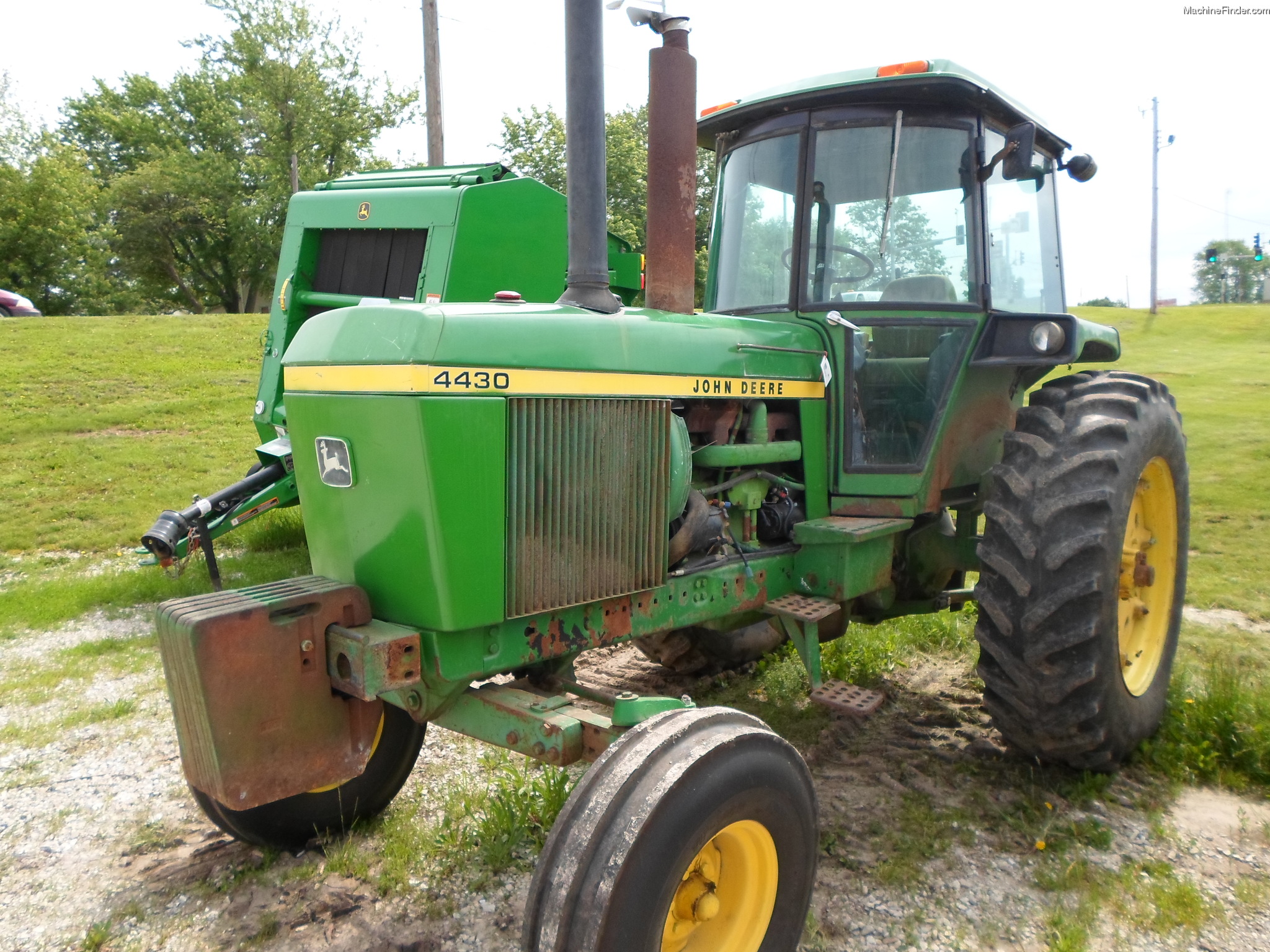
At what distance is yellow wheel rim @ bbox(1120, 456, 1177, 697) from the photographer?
12.7ft

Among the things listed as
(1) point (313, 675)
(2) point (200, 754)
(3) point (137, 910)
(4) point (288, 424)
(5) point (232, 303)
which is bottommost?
(3) point (137, 910)

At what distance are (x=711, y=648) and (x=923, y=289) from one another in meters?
1.95

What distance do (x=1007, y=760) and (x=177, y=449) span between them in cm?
831

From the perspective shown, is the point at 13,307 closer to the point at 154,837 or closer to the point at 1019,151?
the point at 154,837

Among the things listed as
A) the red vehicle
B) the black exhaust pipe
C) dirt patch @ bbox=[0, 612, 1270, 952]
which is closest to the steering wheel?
the black exhaust pipe

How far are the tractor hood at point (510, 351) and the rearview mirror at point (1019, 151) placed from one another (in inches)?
50.7

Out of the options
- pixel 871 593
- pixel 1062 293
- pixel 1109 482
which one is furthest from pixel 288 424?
pixel 1062 293

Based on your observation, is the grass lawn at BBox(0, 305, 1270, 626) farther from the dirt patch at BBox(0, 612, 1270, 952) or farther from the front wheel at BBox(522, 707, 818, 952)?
the front wheel at BBox(522, 707, 818, 952)

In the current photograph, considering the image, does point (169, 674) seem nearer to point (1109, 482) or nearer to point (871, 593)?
point (871, 593)

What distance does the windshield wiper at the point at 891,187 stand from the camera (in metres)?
3.44

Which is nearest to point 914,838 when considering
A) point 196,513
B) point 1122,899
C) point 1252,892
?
point 1122,899

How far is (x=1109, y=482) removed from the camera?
329cm

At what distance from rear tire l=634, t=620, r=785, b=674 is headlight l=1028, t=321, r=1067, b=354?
5.44 ft

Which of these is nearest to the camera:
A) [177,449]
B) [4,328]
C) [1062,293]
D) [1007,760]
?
[1007,760]
